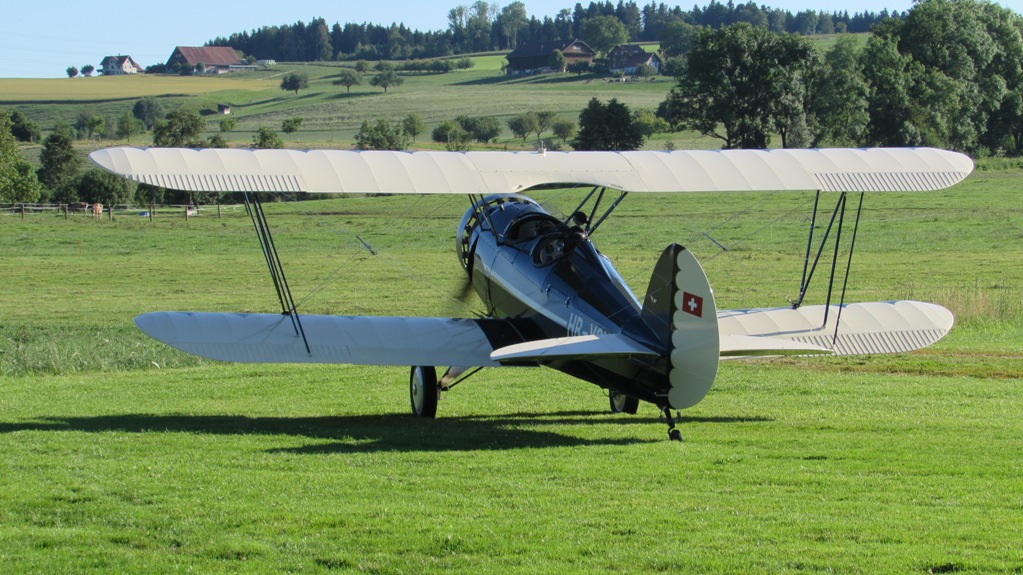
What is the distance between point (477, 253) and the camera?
1255cm

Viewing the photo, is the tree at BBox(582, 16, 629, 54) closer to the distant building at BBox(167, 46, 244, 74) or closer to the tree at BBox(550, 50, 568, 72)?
the tree at BBox(550, 50, 568, 72)

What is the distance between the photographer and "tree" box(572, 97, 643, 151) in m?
60.8

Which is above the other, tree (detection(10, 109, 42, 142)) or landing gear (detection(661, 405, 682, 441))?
landing gear (detection(661, 405, 682, 441))

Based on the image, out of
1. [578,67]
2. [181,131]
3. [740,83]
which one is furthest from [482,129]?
[578,67]

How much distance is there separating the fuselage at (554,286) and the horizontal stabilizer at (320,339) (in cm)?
63

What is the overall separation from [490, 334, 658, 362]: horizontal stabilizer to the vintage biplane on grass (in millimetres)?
15

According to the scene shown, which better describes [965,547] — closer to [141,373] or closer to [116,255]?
[141,373]

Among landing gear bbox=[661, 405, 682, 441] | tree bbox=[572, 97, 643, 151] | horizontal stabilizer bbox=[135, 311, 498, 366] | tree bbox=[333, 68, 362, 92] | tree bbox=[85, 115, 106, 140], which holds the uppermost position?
horizontal stabilizer bbox=[135, 311, 498, 366]

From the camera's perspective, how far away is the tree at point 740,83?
208 ft

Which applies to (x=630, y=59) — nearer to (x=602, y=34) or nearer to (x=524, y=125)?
(x=602, y=34)

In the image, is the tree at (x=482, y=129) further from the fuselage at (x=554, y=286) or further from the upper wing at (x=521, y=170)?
the upper wing at (x=521, y=170)

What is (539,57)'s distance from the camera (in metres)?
160

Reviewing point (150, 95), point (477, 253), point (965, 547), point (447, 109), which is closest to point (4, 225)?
point (477, 253)

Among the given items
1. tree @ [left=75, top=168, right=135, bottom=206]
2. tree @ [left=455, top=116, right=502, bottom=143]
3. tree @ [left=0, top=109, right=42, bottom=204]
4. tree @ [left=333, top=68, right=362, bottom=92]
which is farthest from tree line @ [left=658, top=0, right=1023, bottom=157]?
tree @ [left=333, top=68, right=362, bottom=92]
